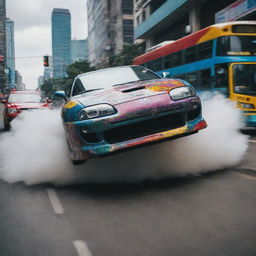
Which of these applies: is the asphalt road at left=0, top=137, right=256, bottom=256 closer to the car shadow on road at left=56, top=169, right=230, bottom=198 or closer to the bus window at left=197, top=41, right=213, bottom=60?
the car shadow on road at left=56, top=169, right=230, bottom=198

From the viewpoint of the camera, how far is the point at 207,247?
2.91 m

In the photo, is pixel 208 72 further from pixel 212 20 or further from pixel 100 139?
pixel 212 20

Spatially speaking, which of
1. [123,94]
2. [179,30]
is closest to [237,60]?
[123,94]

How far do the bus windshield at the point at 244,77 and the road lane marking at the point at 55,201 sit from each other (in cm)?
752

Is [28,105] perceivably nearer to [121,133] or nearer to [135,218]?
[121,133]

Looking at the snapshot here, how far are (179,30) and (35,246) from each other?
3250 cm

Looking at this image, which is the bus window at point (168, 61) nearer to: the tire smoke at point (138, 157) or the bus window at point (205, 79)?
the bus window at point (205, 79)

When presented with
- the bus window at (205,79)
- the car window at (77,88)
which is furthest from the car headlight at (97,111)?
the bus window at (205,79)

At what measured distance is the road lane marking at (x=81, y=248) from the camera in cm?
296

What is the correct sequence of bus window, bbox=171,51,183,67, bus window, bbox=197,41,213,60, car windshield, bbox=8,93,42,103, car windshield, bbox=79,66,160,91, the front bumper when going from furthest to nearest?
bus window, bbox=171,51,183,67 < car windshield, bbox=8,93,42,103 < bus window, bbox=197,41,213,60 < car windshield, bbox=79,66,160,91 < the front bumper

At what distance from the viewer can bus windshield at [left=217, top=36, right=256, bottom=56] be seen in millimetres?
11391

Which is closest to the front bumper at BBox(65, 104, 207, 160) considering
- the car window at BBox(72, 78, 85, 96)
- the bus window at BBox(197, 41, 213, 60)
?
the car window at BBox(72, 78, 85, 96)

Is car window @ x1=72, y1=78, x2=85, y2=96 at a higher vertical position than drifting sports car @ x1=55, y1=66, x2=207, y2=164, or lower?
higher

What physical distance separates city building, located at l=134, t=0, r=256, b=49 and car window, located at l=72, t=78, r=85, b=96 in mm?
15207
